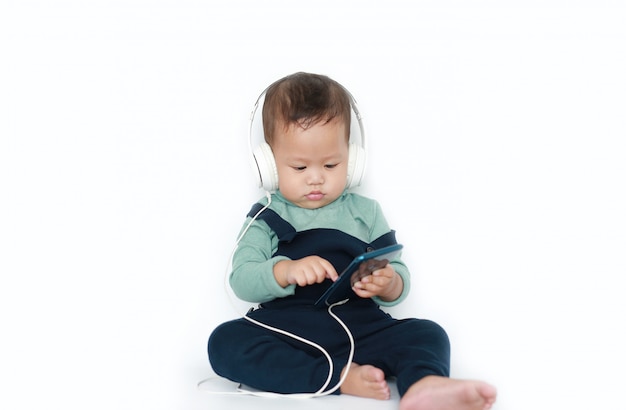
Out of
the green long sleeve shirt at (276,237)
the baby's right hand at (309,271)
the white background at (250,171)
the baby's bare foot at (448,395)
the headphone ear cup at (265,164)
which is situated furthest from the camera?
the white background at (250,171)

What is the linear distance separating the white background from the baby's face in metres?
0.31

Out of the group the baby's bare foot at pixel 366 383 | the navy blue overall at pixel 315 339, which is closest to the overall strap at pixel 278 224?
the navy blue overall at pixel 315 339

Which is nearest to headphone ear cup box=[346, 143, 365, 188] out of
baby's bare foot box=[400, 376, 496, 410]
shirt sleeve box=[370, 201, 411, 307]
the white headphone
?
the white headphone

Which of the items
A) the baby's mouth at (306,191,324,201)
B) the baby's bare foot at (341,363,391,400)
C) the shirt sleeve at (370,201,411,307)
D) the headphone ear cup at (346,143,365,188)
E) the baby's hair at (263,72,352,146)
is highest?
the baby's hair at (263,72,352,146)

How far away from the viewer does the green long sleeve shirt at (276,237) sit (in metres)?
1.68

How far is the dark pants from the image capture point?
1.52 m

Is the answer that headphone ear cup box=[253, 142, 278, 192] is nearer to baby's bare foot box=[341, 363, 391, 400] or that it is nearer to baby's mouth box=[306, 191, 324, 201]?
baby's mouth box=[306, 191, 324, 201]

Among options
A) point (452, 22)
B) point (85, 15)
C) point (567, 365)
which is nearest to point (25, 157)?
point (85, 15)

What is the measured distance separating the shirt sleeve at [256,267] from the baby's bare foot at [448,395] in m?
0.40

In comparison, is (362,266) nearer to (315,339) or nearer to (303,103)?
(315,339)

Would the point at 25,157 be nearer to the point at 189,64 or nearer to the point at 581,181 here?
the point at 189,64

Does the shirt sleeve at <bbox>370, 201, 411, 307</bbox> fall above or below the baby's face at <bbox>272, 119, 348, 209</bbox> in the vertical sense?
below

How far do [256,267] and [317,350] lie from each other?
232mm

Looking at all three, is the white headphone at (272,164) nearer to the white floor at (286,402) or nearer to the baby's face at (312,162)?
the baby's face at (312,162)
